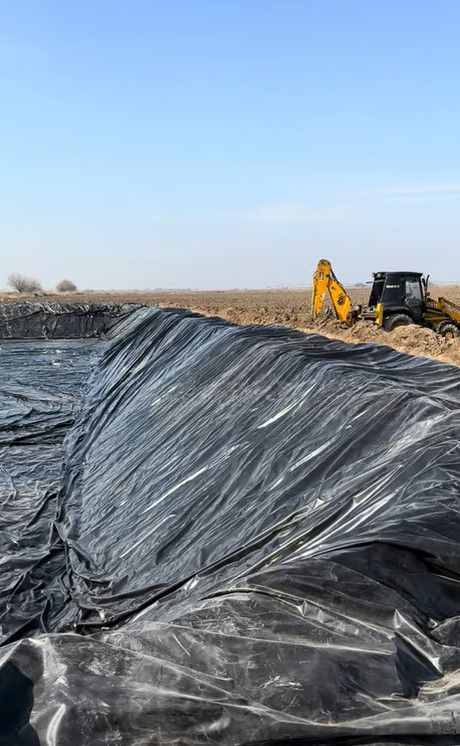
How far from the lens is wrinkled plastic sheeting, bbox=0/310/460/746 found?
1900mm

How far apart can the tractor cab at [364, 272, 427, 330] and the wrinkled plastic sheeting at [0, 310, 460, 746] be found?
6.80m

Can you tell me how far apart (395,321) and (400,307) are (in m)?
0.39

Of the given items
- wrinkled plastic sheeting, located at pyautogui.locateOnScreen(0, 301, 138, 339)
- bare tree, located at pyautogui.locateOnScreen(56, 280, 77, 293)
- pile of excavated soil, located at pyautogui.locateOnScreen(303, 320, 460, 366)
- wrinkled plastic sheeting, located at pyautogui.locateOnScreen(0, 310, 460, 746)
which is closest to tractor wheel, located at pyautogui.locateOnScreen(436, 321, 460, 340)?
pile of excavated soil, located at pyautogui.locateOnScreen(303, 320, 460, 366)

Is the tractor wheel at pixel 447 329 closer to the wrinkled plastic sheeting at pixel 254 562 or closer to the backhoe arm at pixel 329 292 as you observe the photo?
the backhoe arm at pixel 329 292

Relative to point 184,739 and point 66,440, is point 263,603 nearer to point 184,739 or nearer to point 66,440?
point 184,739

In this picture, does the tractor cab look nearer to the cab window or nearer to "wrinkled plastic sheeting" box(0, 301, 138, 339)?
the cab window

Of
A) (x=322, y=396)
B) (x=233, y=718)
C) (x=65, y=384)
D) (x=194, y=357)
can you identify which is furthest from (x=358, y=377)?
(x=65, y=384)

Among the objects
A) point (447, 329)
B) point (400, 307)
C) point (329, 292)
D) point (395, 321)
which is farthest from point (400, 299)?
point (329, 292)

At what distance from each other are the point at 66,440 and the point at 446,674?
7929mm

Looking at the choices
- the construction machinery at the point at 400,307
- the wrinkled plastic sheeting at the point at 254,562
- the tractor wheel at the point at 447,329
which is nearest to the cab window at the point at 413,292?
the construction machinery at the point at 400,307

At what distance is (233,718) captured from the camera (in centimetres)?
184

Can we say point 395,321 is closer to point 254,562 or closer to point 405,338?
point 405,338

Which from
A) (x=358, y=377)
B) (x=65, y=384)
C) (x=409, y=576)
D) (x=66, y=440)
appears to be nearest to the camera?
(x=409, y=576)

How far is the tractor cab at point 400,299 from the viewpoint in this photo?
50.1 feet
